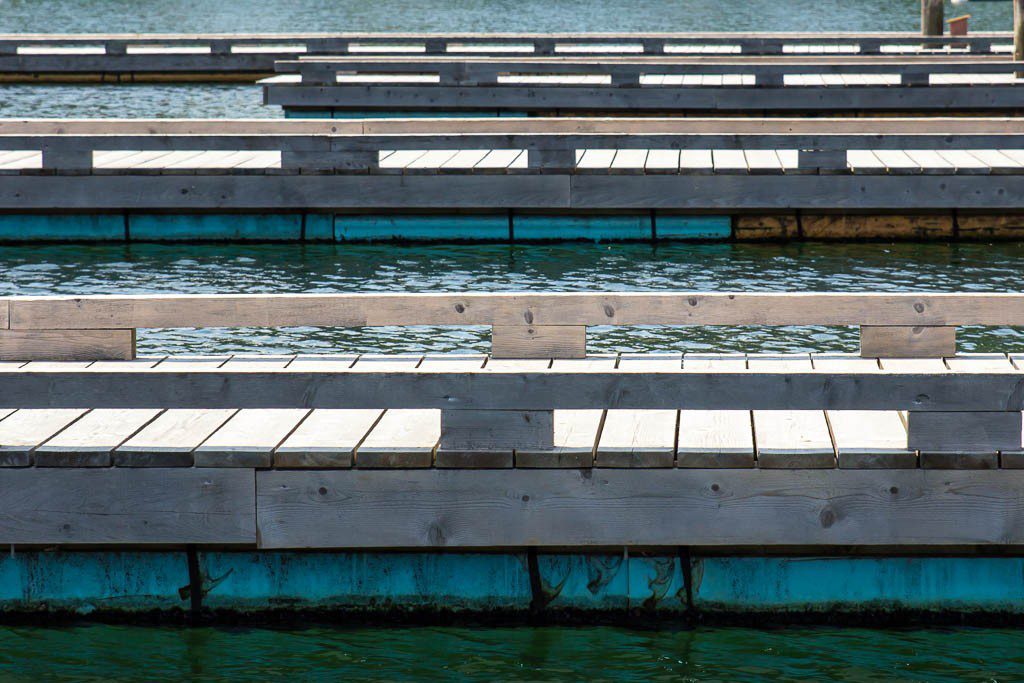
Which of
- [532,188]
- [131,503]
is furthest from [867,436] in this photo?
[532,188]

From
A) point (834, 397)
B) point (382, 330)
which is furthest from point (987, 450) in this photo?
point (382, 330)

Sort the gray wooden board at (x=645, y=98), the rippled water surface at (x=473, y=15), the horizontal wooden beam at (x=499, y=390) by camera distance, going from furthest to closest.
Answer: the rippled water surface at (x=473, y=15), the gray wooden board at (x=645, y=98), the horizontal wooden beam at (x=499, y=390)

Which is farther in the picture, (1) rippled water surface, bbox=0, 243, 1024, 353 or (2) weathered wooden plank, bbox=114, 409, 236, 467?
(1) rippled water surface, bbox=0, 243, 1024, 353

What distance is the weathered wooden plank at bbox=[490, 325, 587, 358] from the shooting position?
5801mm

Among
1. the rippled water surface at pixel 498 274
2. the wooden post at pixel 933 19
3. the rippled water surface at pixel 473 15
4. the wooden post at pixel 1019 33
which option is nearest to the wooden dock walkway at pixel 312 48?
the wooden post at pixel 933 19

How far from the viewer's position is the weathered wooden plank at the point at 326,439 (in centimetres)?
546

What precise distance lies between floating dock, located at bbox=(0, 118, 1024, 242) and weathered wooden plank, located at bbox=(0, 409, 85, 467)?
6988 millimetres

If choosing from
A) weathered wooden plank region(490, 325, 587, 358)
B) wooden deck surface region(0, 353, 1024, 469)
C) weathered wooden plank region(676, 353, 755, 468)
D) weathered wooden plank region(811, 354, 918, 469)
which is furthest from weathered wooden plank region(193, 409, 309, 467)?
weathered wooden plank region(811, 354, 918, 469)

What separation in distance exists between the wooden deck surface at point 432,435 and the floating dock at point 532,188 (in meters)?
6.71

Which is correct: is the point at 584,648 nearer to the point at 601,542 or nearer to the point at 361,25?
the point at 601,542

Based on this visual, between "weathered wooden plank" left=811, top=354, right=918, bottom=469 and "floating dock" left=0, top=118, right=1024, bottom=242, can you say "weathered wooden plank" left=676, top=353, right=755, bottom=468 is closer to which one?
"weathered wooden plank" left=811, top=354, right=918, bottom=469

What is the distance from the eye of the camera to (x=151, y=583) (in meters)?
5.78

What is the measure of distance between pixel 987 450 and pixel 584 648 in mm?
1650

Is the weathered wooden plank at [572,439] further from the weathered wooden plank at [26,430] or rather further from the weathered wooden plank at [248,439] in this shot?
the weathered wooden plank at [26,430]
